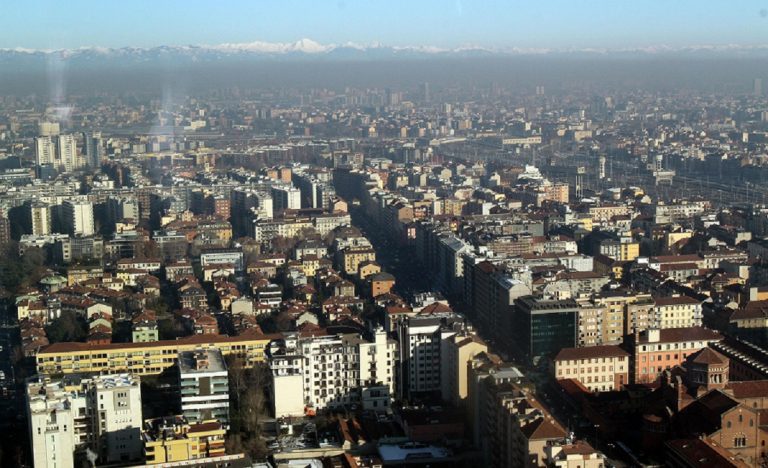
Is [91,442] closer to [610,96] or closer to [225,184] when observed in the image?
[225,184]

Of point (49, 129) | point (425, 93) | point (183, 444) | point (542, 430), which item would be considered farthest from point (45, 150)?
point (425, 93)

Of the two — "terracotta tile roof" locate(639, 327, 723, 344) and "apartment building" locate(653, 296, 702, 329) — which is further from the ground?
"terracotta tile roof" locate(639, 327, 723, 344)

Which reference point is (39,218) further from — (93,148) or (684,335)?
(684,335)

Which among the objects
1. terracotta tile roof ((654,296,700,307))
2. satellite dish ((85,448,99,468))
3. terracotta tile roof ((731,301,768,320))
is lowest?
satellite dish ((85,448,99,468))

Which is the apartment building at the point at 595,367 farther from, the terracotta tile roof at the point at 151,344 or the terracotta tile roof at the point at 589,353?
the terracotta tile roof at the point at 151,344

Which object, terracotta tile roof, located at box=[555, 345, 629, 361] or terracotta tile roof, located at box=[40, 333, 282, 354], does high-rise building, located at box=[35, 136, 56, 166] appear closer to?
terracotta tile roof, located at box=[40, 333, 282, 354]

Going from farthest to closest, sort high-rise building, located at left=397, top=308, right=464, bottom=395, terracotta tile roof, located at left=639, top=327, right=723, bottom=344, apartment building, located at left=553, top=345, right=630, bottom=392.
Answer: terracotta tile roof, located at left=639, top=327, right=723, bottom=344 → high-rise building, located at left=397, top=308, right=464, bottom=395 → apartment building, located at left=553, top=345, right=630, bottom=392

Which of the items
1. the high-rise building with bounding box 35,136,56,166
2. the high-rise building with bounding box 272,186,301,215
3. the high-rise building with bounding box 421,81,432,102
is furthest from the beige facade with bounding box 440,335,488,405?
the high-rise building with bounding box 421,81,432,102
